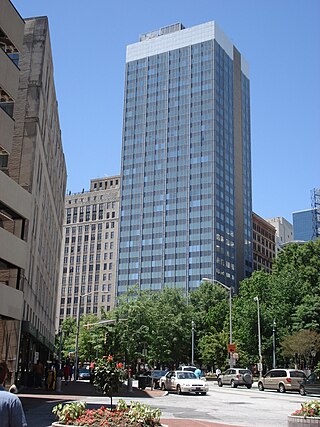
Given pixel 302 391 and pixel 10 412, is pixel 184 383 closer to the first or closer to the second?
pixel 302 391

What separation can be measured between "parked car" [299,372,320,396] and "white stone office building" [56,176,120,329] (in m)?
125

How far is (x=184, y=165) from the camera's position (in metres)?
145

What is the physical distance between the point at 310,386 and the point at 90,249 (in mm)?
136314

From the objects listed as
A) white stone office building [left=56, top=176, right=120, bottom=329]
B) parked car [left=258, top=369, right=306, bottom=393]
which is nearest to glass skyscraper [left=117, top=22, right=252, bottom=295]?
white stone office building [left=56, top=176, right=120, bottom=329]

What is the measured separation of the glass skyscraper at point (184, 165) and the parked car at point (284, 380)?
8977 cm

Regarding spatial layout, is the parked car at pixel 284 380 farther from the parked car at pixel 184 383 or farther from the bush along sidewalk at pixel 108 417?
the bush along sidewalk at pixel 108 417

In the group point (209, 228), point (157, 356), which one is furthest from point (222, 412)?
point (209, 228)

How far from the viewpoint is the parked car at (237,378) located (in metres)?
47.7

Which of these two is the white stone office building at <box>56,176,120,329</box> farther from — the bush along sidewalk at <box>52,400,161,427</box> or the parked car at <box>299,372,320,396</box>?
the bush along sidewalk at <box>52,400,161,427</box>

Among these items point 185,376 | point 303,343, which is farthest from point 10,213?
point 303,343

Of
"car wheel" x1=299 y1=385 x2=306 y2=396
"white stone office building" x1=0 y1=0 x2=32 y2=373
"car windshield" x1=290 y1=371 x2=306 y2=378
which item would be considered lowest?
"car wheel" x1=299 y1=385 x2=306 y2=396

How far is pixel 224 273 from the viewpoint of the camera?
139m

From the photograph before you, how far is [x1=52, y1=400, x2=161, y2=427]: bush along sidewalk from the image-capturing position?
1182cm

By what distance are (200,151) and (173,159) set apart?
299 inches
